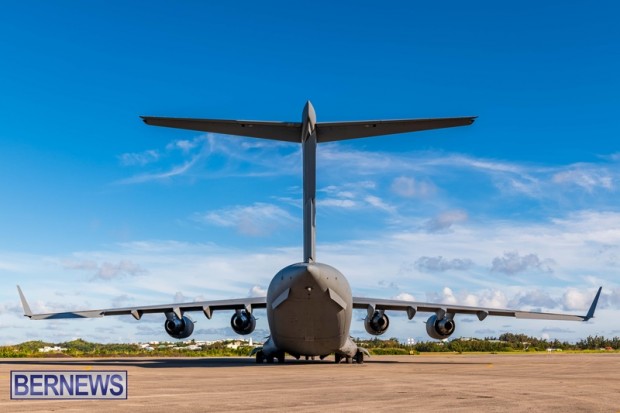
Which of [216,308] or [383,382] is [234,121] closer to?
[383,382]

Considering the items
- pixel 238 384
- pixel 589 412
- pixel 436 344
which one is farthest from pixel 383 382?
pixel 436 344

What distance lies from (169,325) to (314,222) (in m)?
9.67

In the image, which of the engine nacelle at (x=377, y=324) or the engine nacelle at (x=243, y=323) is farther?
the engine nacelle at (x=377, y=324)

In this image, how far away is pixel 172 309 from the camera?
1104 inches

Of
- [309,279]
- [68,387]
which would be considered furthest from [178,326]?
[68,387]

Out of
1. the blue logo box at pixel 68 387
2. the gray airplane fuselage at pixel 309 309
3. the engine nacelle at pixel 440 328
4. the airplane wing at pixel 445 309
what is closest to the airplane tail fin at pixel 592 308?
the airplane wing at pixel 445 309

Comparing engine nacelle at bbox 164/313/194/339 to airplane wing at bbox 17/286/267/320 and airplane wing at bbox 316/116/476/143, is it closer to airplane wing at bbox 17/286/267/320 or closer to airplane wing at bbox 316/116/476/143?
airplane wing at bbox 17/286/267/320

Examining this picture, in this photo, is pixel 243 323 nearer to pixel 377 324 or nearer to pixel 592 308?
pixel 377 324

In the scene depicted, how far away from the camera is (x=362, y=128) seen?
20797mm

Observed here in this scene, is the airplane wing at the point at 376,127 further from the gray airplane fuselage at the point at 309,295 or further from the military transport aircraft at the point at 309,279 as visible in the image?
the gray airplane fuselage at the point at 309,295

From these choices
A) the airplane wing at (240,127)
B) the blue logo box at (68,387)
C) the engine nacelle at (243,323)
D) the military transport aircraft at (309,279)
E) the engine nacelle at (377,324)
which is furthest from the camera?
the engine nacelle at (377,324)

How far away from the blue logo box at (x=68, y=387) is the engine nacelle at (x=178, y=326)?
1465 centimetres

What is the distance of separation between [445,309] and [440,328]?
0.88 meters

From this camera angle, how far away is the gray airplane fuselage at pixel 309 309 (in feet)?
65.6
